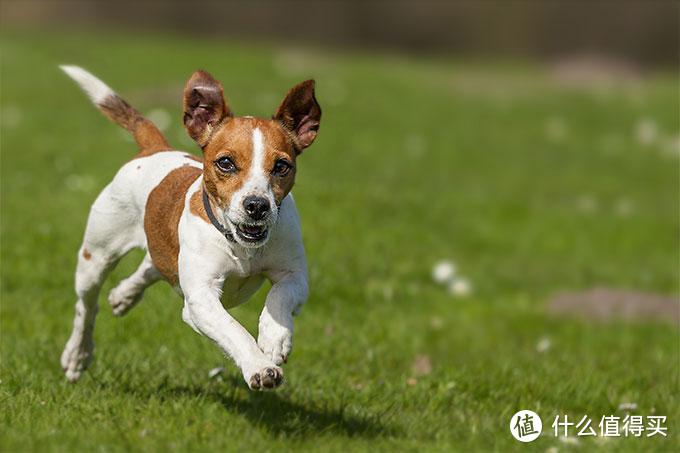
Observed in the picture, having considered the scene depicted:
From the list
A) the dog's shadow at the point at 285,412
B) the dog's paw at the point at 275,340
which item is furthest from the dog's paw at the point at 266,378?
the dog's shadow at the point at 285,412

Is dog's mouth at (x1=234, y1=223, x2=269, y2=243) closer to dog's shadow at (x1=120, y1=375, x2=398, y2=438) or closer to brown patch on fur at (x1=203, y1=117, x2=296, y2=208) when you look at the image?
brown patch on fur at (x1=203, y1=117, x2=296, y2=208)

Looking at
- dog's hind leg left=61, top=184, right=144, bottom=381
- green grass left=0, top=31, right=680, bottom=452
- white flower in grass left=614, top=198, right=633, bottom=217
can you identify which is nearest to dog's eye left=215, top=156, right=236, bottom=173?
green grass left=0, top=31, right=680, bottom=452

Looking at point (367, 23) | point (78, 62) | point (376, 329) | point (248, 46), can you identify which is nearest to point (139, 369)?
point (376, 329)

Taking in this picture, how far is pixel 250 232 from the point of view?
20.0 feet

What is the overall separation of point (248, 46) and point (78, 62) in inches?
393

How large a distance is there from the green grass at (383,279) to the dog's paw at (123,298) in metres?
0.42

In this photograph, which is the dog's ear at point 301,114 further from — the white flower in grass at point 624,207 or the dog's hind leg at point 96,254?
the white flower in grass at point 624,207

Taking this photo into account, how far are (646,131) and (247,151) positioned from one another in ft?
69.1

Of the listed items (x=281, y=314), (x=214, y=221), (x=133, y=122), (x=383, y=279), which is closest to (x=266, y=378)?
(x=281, y=314)

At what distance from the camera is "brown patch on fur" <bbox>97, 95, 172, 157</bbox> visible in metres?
8.27

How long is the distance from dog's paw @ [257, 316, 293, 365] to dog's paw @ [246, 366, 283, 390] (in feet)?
1.04

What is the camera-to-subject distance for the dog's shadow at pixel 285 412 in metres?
6.49

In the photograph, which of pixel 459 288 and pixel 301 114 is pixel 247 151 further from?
pixel 459 288

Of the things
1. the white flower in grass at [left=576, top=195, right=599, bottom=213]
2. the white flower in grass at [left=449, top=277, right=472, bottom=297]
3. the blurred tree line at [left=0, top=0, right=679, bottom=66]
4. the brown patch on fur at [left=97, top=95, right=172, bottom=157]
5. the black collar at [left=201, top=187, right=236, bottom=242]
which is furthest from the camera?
the blurred tree line at [left=0, top=0, right=679, bottom=66]
